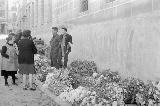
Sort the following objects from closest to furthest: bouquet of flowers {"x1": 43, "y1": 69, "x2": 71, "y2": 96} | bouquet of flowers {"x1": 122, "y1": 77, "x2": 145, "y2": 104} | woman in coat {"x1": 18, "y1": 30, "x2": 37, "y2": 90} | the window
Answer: bouquet of flowers {"x1": 122, "y1": 77, "x2": 145, "y2": 104}
bouquet of flowers {"x1": 43, "y1": 69, "x2": 71, "y2": 96}
woman in coat {"x1": 18, "y1": 30, "x2": 37, "y2": 90}
the window

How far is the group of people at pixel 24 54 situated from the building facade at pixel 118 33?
4.43 ft

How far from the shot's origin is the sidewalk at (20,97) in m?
8.21

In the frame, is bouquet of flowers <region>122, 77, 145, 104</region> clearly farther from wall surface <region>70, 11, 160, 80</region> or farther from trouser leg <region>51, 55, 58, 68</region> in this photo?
trouser leg <region>51, 55, 58, 68</region>

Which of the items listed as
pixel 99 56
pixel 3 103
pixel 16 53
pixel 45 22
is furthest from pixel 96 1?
pixel 45 22

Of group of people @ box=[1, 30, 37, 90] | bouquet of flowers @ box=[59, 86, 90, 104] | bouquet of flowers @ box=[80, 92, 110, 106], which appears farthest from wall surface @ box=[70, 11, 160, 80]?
group of people @ box=[1, 30, 37, 90]

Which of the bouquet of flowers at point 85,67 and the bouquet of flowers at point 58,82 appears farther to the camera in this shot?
the bouquet of flowers at point 85,67

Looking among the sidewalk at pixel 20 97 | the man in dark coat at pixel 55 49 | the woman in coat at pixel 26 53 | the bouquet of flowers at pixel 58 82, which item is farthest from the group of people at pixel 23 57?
the man in dark coat at pixel 55 49

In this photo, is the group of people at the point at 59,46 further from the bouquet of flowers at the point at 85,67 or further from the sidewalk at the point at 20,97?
the sidewalk at the point at 20,97

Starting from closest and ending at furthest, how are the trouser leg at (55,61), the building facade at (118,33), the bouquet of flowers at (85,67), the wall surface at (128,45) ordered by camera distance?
1. the wall surface at (128,45)
2. the building facade at (118,33)
3. the bouquet of flowers at (85,67)
4. the trouser leg at (55,61)

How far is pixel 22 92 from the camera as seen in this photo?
9.82 meters

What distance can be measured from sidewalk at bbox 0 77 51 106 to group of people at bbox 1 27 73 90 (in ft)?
1.18

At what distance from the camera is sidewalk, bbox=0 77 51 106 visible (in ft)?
26.9

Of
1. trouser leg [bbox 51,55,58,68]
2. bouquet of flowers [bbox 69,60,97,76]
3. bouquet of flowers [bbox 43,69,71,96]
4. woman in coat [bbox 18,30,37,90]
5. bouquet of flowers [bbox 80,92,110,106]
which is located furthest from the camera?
trouser leg [bbox 51,55,58,68]

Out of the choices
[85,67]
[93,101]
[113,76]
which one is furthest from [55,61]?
[93,101]
